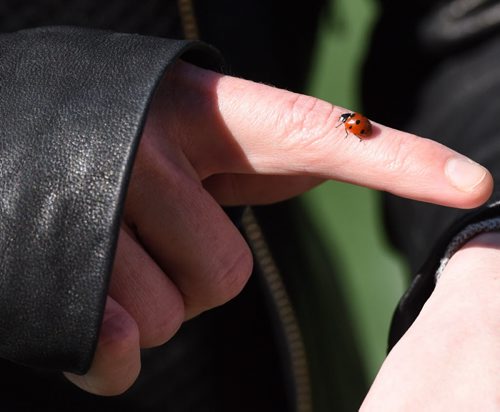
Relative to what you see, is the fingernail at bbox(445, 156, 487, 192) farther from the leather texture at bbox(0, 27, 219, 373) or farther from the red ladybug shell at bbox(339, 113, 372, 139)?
the leather texture at bbox(0, 27, 219, 373)

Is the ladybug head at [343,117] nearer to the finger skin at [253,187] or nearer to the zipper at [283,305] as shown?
the finger skin at [253,187]

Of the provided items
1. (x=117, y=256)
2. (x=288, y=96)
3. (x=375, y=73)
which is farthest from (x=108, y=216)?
(x=375, y=73)

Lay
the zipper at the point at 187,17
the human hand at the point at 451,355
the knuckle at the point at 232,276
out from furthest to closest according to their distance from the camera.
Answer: the zipper at the point at 187,17, the knuckle at the point at 232,276, the human hand at the point at 451,355

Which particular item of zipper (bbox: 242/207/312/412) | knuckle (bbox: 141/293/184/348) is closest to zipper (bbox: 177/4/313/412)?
zipper (bbox: 242/207/312/412)

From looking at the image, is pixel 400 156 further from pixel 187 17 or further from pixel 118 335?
pixel 187 17

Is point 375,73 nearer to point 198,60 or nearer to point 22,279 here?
point 198,60

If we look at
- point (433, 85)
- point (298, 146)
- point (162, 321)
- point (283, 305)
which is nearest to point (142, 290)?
point (162, 321)

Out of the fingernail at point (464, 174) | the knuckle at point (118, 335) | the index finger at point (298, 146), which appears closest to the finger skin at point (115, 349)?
the knuckle at point (118, 335)
